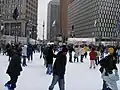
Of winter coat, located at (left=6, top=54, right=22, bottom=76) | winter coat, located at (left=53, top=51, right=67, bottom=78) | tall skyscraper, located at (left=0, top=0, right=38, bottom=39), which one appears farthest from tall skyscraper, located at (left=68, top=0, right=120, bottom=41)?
winter coat, located at (left=53, top=51, right=67, bottom=78)

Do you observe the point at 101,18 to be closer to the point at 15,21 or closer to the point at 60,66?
the point at 15,21

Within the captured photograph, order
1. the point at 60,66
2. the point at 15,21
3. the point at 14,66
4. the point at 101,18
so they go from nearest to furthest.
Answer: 1. the point at 60,66
2. the point at 14,66
3. the point at 15,21
4. the point at 101,18

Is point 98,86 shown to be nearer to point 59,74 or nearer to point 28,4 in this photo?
point 59,74

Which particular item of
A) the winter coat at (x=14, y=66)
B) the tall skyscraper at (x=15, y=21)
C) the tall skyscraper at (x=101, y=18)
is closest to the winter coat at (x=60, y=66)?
the winter coat at (x=14, y=66)

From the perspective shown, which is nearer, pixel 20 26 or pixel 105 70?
pixel 105 70

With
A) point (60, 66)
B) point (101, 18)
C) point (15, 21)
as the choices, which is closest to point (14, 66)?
point (60, 66)

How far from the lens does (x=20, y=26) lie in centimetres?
12138

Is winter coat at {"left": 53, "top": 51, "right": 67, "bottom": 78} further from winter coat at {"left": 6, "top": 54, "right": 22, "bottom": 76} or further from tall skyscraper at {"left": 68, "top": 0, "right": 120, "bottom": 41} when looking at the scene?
tall skyscraper at {"left": 68, "top": 0, "right": 120, "bottom": 41}

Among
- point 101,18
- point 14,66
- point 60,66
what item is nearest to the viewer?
point 60,66

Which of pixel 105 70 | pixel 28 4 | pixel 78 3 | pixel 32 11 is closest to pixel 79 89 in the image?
pixel 105 70

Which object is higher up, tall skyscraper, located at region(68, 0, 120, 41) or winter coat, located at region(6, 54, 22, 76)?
tall skyscraper, located at region(68, 0, 120, 41)

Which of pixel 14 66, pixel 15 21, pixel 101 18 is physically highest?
pixel 101 18

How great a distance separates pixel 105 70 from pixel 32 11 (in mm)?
139557

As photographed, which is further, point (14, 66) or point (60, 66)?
point (14, 66)
